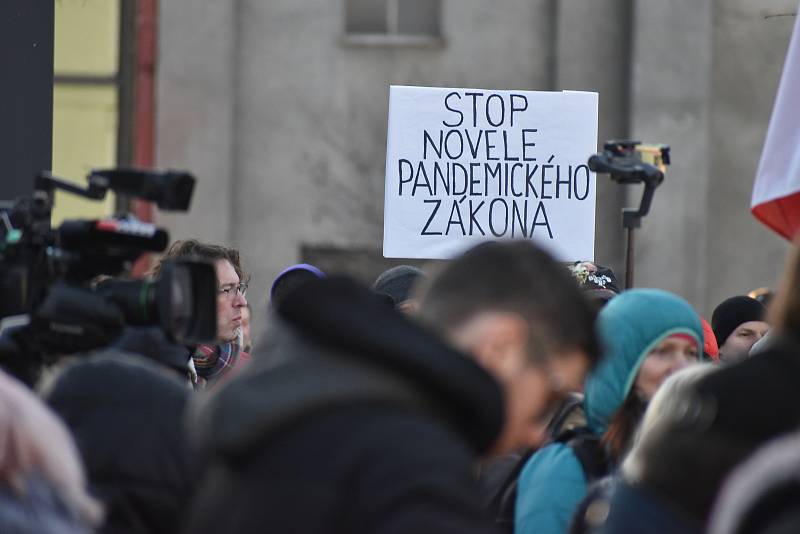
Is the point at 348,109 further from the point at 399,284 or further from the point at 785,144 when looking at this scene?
the point at 785,144

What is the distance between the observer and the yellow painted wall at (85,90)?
14.5m

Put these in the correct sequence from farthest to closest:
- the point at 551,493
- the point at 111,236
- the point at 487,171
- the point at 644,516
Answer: the point at 487,171 → the point at 551,493 → the point at 111,236 → the point at 644,516

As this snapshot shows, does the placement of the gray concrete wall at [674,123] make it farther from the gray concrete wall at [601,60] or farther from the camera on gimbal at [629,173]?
the camera on gimbal at [629,173]

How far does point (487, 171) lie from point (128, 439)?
4120mm

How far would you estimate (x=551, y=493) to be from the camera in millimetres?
3645

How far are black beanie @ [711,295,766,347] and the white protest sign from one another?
0.68 m

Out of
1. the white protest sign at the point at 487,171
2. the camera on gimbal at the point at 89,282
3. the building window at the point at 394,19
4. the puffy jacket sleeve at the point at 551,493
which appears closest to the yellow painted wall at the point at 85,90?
the building window at the point at 394,19

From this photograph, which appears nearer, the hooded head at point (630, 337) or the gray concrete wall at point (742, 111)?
the hooded head at point (630, 337)

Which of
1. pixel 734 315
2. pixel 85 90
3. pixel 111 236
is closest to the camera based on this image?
pixel 111 236

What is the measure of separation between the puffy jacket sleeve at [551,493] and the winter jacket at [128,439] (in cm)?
113

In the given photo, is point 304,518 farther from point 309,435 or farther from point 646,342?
point 646,342

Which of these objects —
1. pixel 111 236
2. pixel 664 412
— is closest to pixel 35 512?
pixel 111 236

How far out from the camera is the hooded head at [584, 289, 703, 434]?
149 inches

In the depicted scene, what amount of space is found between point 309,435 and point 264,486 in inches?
3.5
